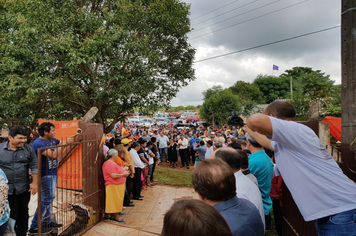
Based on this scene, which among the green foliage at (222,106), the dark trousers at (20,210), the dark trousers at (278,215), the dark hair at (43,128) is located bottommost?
the dark trousers at (278,215)

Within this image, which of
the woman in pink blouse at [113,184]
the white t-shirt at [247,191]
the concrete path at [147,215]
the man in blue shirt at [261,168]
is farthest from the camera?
the woman in pink blouse at [113,184]

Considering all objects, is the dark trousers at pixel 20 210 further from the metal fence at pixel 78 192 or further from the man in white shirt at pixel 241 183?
the man in white shirt at pixel 241 183

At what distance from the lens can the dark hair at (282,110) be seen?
209 centimetres

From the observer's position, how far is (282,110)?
2.11 metres

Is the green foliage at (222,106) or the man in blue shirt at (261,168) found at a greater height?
the green foliage at (222,106)

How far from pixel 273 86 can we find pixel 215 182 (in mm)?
52375

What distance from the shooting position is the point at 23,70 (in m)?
7.02

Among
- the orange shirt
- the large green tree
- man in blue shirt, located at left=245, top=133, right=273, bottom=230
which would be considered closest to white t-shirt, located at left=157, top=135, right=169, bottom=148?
the large green tree

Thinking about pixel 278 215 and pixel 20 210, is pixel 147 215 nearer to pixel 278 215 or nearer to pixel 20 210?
pixel 20 210

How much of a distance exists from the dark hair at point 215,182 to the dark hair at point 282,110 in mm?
806

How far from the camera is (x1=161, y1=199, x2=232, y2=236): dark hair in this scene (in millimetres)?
937

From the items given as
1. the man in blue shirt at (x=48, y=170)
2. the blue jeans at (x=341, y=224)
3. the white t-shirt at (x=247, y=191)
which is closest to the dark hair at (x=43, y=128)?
the man in blue shirt at (x=48, y=170)

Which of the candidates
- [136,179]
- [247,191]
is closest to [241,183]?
[247,191]

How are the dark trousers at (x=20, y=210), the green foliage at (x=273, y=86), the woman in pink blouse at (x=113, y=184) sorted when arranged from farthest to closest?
the green foliage at (x=273, y=86) → the woman in pink blouse at (x=113, y=184) → the dark trousers at (x=20, y=210)
